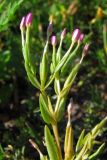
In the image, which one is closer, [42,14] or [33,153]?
[33,153]

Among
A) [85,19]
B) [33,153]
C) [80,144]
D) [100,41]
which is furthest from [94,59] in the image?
[80,144]

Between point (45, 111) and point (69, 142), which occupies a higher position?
point (45, 111)

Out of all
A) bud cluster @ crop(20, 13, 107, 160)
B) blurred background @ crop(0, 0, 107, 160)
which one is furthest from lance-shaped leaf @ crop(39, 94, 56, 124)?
blurred background @ crop(0, 0, 107, 160)

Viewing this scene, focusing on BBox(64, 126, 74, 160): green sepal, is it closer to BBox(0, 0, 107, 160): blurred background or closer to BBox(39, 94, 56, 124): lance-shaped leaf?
BBox(39, 94, 56, 124): lance-shaped leaf

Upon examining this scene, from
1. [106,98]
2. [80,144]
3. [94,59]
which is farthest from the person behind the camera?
[94,59]

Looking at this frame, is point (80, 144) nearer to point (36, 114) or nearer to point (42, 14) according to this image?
point (36, 114)

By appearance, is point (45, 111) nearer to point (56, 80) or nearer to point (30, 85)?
point (56, 80)

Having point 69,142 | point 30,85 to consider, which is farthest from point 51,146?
point 30,85

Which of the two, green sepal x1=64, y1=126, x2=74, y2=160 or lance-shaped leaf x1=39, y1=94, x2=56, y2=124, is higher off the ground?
lance-shaped leaf x1=39, y1=94, x2=56, y2=124
